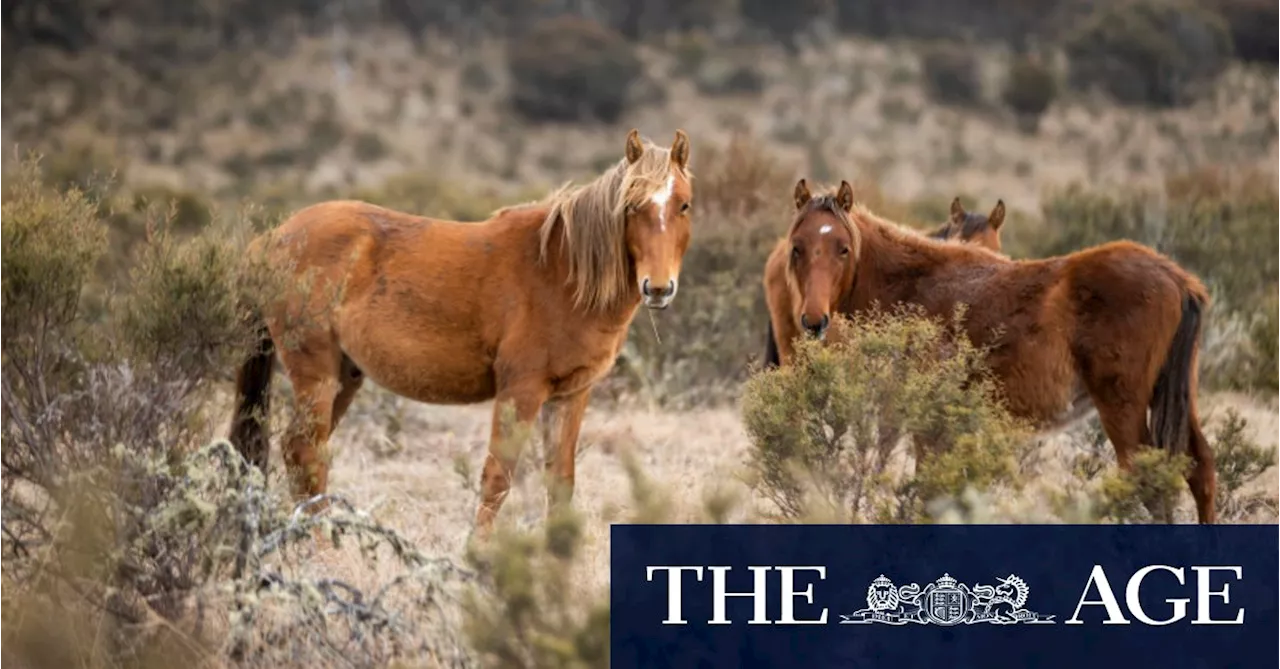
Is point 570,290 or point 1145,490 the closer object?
point 1145,490

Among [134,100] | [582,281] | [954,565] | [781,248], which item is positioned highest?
[134,100]

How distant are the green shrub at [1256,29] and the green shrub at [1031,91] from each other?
9640 mm

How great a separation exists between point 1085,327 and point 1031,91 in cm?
3618

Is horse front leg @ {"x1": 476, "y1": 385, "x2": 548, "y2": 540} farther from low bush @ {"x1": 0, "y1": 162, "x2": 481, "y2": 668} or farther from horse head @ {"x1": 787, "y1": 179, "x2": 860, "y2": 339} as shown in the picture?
horse head @ {"x1": 787, "y1": 179, "x2": 860, "y2": 339}

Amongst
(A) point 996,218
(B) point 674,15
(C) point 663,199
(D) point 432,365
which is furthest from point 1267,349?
(B) point 674,15

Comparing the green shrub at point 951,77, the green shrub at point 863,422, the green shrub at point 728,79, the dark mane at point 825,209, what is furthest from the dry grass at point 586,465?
the green shrub at point 728,79

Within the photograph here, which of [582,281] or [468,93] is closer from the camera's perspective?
[582,281]

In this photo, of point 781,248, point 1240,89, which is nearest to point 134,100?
point 1240,89

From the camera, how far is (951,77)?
45.2 metres

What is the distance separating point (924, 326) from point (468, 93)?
132 feet

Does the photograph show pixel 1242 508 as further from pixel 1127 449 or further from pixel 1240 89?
pixel 1240 89

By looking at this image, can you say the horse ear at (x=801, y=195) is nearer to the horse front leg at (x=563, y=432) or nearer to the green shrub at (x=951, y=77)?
the horse front leg at (x=563, y=432)

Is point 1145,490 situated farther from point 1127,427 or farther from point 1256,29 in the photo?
point 1256,29

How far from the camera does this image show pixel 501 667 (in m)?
4.94
